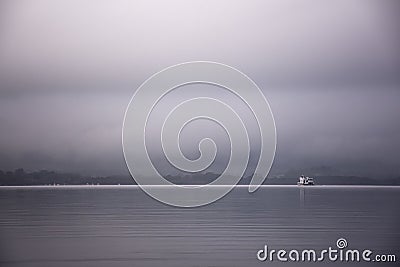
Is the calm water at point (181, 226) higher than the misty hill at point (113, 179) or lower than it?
lower

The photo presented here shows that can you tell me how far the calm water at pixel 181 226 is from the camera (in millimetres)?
5191

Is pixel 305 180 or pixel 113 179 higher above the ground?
pixel 305 180

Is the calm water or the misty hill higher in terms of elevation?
the misty hill

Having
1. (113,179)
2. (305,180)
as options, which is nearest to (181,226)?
(113,179)

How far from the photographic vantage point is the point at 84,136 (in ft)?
17.4

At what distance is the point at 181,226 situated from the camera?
5230mm

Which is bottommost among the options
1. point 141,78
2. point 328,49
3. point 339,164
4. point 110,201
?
point 110,201

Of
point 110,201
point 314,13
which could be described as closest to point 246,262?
point 110,201

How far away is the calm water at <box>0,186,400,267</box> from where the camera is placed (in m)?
5.19

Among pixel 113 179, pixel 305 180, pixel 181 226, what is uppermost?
pixel 305 180

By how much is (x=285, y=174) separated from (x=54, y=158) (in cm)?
155

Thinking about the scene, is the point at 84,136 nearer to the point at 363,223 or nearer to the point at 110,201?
the point at 110,201

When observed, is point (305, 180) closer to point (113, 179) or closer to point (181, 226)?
point (181, 226)

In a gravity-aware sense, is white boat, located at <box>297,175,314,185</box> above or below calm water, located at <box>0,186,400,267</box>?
above
